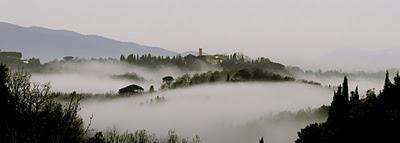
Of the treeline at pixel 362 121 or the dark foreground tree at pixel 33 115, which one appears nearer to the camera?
the dark foreground tree at pixel 33 115

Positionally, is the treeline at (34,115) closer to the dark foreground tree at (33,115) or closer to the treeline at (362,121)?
the dark foreground tree at (33,115)

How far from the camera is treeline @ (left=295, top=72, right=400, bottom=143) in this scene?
1634 inches

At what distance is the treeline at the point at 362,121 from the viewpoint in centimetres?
4150

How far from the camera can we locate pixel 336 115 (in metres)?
49.1

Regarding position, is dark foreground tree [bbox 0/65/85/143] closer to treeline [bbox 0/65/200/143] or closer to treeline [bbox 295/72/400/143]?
treeline [bbox 0/65/200/143]

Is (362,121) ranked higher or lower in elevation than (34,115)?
lower

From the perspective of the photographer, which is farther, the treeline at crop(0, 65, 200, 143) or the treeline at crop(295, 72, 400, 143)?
→ the treeline at crop(295, 72, 400, 143)

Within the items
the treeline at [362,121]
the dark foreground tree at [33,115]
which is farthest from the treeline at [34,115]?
the treeline at [362,121]

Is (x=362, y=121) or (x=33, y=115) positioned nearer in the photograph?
(x=33, y=115)

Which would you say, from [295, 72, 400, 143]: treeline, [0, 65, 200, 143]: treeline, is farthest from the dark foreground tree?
[295, 72, 400, 143]: treeline

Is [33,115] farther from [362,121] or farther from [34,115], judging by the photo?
[362,121]

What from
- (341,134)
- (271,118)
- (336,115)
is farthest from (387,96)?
(271,118)

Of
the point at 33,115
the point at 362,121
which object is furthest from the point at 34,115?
the point at 362,121

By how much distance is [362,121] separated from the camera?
4400 cm
